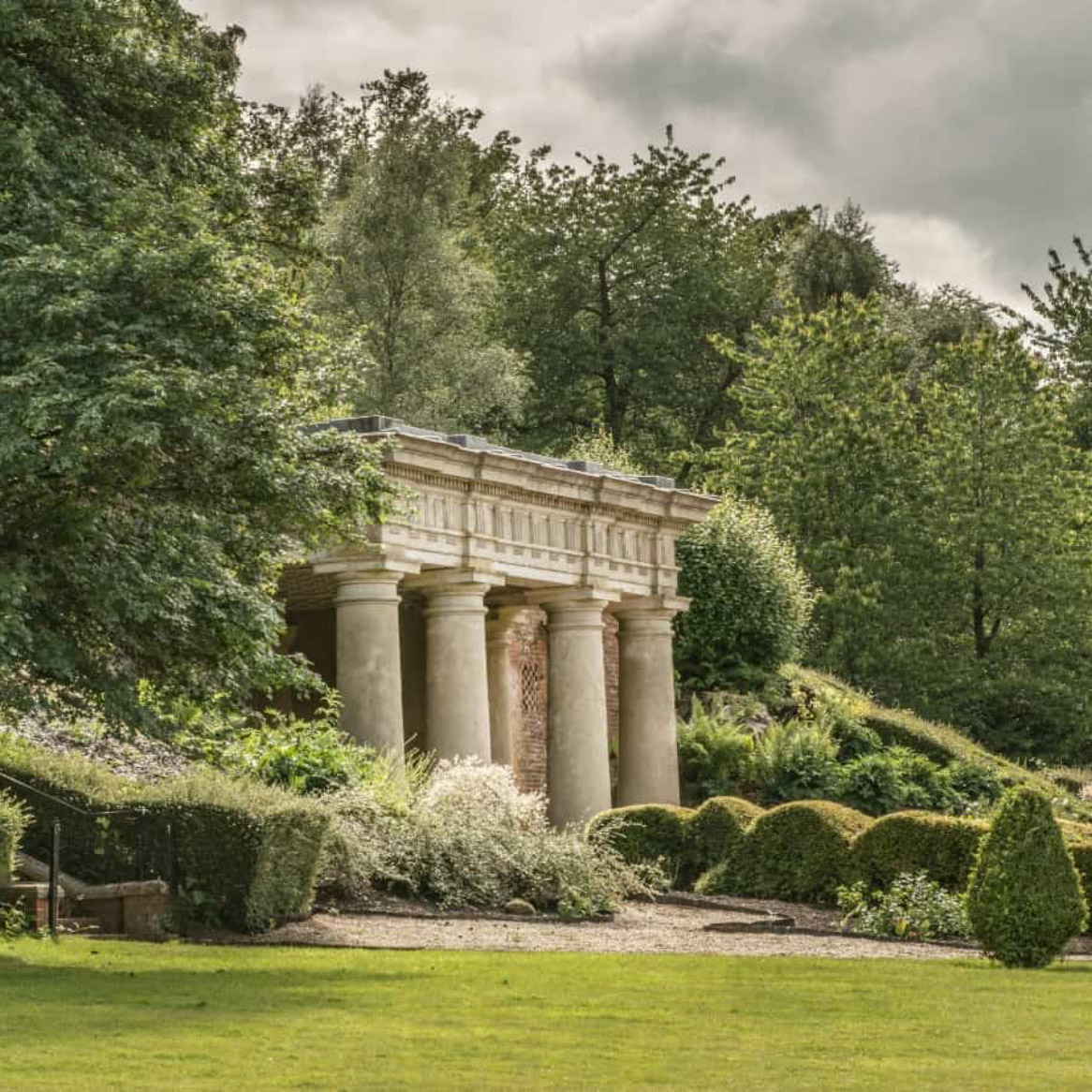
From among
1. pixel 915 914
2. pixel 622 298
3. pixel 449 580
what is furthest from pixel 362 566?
pixel 622 298

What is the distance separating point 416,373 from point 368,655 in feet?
62.6

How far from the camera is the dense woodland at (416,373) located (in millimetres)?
17062

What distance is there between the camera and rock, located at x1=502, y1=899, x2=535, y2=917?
23.4 metres

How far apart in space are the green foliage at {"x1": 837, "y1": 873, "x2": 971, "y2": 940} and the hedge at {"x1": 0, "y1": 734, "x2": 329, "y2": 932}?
6485mm

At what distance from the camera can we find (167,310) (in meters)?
17.2

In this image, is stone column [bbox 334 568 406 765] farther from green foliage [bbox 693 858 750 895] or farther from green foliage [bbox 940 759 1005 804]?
green foliage [bbox 940 759 1005 804]

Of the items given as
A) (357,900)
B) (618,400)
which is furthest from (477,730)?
(618,400)

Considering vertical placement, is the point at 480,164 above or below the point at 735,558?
above

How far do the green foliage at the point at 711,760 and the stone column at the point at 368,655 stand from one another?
8.19 m

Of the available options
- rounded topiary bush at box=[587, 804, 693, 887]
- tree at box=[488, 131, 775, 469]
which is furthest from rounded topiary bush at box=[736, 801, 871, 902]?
tree at box=[488, 131, 775, 469]

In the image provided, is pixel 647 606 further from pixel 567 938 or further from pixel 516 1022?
pixel 516 1022

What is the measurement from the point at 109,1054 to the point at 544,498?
63.8ft

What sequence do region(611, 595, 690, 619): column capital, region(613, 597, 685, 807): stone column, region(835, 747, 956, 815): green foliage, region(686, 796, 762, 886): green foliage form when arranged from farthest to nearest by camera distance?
region(835, 747, 956, 815): green foliage → region(611, 595, 690, 619): column capital → region(613, 597, 685, 807): stone column → region(686, 796, 762, 886): green foliage

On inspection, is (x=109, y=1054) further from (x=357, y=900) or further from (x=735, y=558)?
(x=735, y=558)
